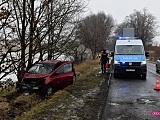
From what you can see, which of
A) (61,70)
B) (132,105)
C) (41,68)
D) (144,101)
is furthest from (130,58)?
(132,105)

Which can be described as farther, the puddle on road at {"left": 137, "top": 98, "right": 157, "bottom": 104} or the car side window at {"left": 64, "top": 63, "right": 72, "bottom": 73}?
the car side window at {"left": 64, "top": 63, "right": 72, "bottom": 73}

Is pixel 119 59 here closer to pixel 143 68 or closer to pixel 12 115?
pixel 143 68

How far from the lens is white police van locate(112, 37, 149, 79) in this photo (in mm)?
17609

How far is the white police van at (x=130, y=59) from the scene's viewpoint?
693 inches

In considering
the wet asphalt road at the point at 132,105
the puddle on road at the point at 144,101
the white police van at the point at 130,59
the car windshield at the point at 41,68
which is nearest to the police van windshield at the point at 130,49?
the white police van at the point at 130,59

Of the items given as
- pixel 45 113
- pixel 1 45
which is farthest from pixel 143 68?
pixel 1 45

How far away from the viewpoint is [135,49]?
1852 cm

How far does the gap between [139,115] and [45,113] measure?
9.03ft

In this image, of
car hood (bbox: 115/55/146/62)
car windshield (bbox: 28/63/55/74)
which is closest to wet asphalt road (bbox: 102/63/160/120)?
car windshield (bbox: 28/63/55/74)

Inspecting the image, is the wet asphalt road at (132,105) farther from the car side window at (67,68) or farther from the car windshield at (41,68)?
the car windshield at (41,68)

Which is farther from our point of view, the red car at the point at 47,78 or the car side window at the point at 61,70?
the car side window at the point at 61,70

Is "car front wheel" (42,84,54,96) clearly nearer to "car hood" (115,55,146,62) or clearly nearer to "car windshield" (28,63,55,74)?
"car windshield" (28,63,55,74)

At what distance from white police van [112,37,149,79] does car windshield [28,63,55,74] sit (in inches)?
214

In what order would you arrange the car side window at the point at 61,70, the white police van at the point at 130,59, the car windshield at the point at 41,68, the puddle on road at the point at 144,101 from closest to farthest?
the puddle on road at the point at 144,101 → the car windshield at the point at 41,68 → the car side window at the point at 61,70 → the white police van at the point at 130,59
